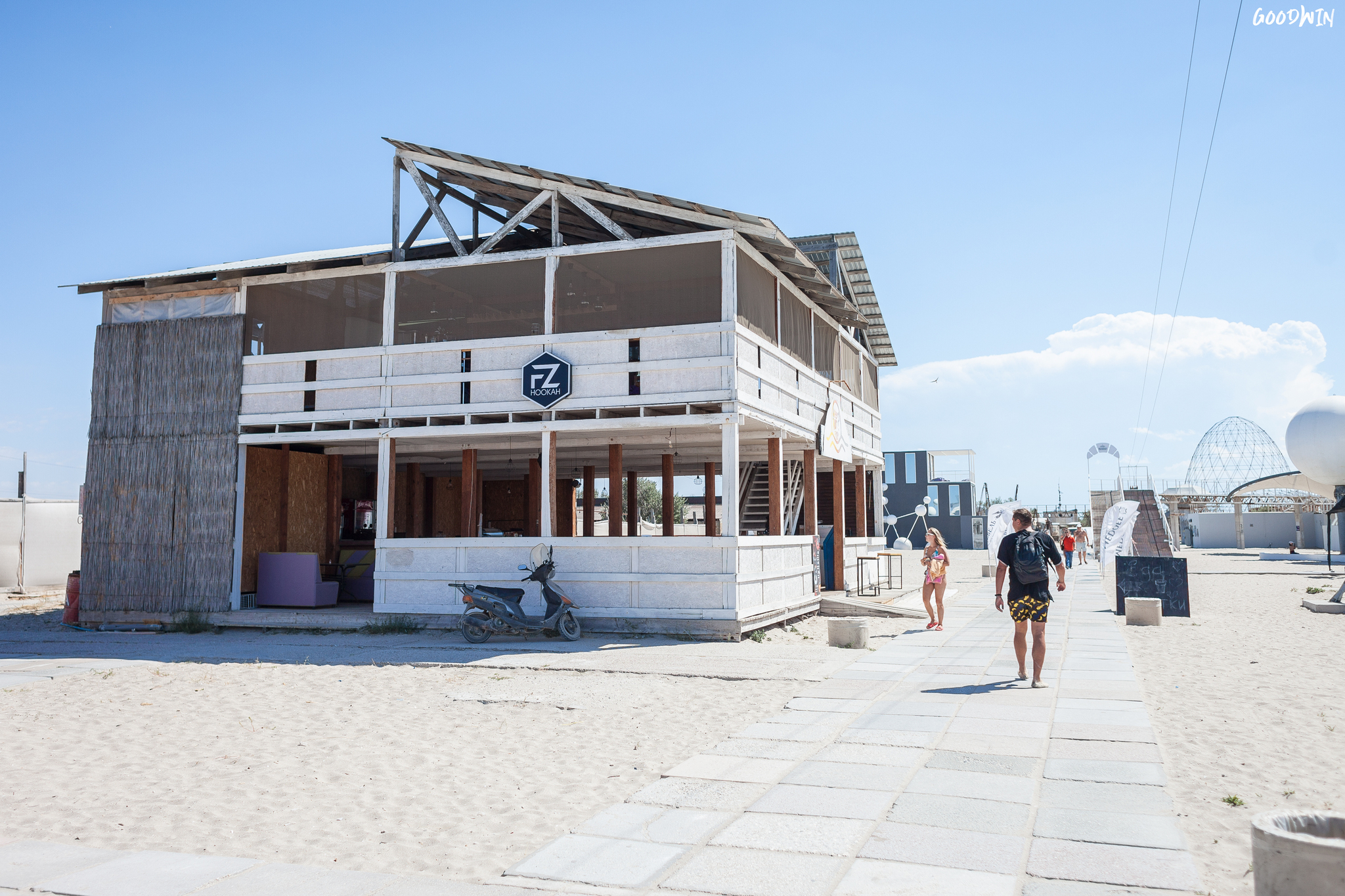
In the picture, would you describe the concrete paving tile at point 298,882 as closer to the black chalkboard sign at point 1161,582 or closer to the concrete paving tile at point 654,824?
the concrete paving tile at point 654,824

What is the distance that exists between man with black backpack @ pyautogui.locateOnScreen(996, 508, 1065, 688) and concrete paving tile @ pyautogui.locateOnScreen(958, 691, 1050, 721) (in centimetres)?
97

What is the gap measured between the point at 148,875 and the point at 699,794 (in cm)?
270

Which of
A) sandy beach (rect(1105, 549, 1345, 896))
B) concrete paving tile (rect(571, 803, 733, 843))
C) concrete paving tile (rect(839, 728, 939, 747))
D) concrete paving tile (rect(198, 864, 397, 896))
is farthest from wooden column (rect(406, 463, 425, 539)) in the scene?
concrete paving tile (rect(198, 864, 397, 896))

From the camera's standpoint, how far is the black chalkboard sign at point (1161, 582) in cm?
1520

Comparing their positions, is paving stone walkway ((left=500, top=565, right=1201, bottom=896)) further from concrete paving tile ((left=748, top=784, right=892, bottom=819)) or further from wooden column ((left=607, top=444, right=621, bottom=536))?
wooden column ((left=607, top=444, right=621, bottom=536))

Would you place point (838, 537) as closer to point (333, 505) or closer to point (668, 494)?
point (668, 494)

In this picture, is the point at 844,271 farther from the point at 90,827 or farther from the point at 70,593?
the point at 90,827

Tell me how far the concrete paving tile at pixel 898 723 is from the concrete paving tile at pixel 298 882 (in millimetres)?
3899

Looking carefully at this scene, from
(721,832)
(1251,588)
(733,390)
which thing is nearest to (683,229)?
(733,390)

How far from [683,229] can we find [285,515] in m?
8.26

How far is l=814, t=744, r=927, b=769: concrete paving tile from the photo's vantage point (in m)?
5.77

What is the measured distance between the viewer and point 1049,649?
11.2 m

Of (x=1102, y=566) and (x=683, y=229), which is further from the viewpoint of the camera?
(x=1102, y=566)

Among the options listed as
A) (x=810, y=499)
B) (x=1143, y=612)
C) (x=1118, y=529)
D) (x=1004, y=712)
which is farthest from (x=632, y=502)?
(x=1004, y=712)
